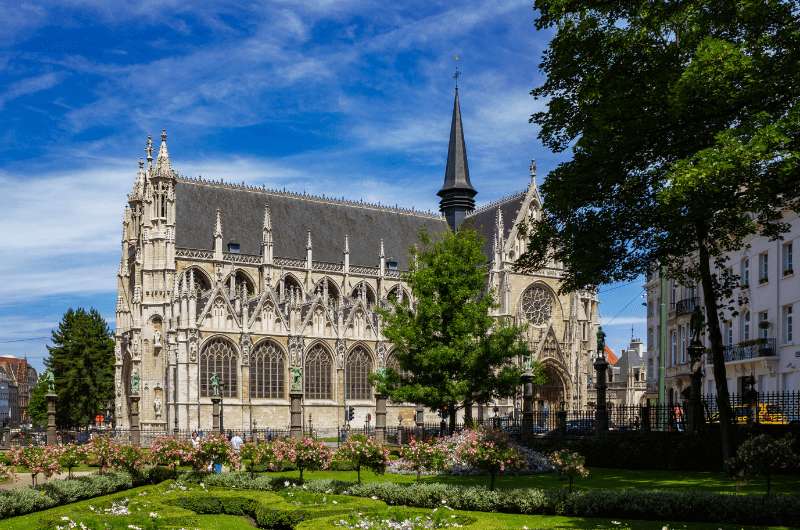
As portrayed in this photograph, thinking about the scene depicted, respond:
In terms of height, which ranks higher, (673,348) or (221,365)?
(673,348)

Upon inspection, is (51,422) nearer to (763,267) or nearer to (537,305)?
(763,267)

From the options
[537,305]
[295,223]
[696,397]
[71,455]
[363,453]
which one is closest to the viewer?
[363,453]

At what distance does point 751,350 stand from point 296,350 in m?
31.8

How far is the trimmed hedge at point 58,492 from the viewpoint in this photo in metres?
21.5

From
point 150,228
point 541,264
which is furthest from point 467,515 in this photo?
point 150,228

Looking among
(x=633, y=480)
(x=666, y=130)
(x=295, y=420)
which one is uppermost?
(x=666, y=130)

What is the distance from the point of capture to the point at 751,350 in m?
41.3

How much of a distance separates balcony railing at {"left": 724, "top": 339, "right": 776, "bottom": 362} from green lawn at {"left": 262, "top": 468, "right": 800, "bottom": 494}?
13.1 metres

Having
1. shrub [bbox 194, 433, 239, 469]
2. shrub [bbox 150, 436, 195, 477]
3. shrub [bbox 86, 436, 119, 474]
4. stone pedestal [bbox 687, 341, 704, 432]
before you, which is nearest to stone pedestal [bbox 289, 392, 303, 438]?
shrub [bbox 86, 436, 119, 474]

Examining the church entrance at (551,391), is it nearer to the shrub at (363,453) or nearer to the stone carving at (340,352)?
the stone carving at (340,352)

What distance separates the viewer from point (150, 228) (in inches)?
2478

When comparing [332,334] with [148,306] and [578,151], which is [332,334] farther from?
[578,151]

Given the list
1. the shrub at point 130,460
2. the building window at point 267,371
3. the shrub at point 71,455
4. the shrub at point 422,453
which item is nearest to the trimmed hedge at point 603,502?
the shrub at point 422,453

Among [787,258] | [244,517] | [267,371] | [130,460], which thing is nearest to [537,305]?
[267,371]
